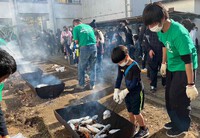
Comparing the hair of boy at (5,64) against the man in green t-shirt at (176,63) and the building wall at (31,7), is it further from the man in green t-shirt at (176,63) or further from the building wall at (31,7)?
the building wall at (31,7)

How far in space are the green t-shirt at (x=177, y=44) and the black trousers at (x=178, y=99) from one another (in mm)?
133

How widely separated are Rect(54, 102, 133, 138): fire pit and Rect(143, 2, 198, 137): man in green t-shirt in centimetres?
75

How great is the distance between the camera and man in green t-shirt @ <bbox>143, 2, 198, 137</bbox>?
2.68 m

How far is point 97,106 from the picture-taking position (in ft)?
13.3

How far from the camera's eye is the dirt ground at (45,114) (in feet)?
12.5

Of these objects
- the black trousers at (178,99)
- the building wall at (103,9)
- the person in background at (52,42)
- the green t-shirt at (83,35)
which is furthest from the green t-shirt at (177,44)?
the building wall at (103,9)

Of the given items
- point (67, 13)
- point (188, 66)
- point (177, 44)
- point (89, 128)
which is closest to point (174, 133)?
point (188, 66)

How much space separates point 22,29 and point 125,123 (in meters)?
17.6

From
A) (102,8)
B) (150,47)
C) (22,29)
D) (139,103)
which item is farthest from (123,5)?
(139,103)

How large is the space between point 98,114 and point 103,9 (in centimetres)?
1878

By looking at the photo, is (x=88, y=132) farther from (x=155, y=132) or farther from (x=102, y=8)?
(x=102, y=8)

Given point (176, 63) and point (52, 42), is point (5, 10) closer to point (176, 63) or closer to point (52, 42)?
point (52, 42)

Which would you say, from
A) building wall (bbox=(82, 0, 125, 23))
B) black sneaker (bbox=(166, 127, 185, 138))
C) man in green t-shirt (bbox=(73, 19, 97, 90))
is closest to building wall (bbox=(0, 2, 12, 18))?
building wall (bbox=(82, 0, 125, 23))

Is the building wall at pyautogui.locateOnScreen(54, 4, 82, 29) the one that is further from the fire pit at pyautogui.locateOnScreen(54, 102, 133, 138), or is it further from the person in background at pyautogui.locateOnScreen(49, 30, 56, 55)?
the fire pit at pyautogui.locateOnScreen(54, 102, 133, 138)
